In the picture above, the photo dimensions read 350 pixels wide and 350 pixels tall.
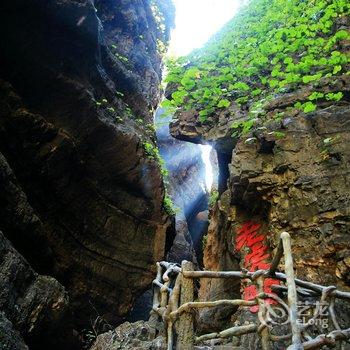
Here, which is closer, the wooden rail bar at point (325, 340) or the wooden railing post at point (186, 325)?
the wooden rail bar at point (325, 340)

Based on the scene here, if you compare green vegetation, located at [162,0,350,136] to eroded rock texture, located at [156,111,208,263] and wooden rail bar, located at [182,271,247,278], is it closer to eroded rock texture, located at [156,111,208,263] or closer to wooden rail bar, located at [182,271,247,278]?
wooden rail bar, located at [182,271,247,278]

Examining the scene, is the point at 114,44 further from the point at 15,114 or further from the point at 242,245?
the point at 242,245

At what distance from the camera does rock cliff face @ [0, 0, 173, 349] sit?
9.42 metres

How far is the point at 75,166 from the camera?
11.1m

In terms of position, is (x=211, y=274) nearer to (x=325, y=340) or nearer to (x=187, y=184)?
(x=325, y=340)

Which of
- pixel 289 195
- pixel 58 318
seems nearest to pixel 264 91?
pixel 289 195

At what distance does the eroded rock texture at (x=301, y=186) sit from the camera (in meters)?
7.69

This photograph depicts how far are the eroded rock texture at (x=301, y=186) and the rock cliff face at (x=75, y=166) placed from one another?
304cm

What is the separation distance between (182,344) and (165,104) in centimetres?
818

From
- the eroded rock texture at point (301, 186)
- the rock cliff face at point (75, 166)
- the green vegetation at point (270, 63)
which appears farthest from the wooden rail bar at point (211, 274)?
the green vegetation at point (270, 63)

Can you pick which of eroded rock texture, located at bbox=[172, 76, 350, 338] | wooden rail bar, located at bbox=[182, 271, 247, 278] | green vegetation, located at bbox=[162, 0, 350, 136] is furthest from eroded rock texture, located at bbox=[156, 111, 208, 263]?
wooden rail bar, located at bbox=[182, 271, 247, 278]

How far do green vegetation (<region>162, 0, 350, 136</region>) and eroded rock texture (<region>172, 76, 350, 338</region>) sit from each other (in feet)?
1.57

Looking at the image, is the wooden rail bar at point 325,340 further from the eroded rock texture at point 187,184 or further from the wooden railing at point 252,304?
the eroded rock texture at point 187,184

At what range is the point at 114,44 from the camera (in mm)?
15258
